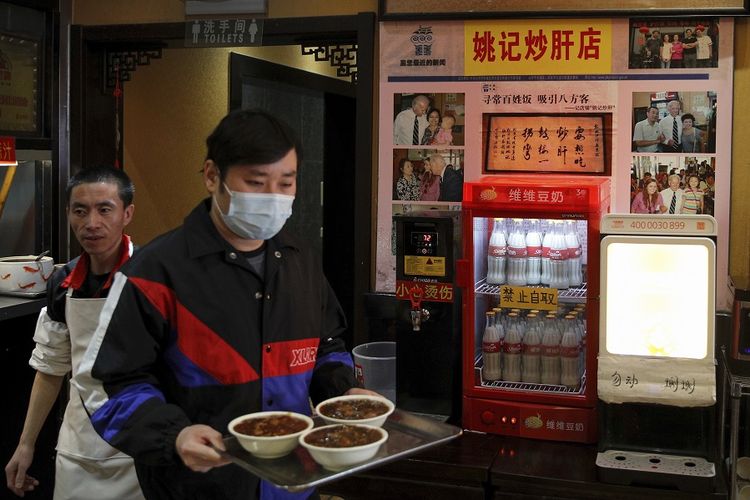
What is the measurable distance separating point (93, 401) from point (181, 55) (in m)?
3.29

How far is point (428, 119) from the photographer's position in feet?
12.6

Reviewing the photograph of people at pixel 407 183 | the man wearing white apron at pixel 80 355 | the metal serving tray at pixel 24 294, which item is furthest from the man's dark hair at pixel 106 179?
the photograph of people at pixel 407 183

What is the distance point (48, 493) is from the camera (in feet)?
13.9

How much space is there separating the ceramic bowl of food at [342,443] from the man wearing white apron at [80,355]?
1078mm

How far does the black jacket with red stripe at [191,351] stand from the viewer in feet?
6.69

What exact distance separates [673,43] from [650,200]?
2.04 ft

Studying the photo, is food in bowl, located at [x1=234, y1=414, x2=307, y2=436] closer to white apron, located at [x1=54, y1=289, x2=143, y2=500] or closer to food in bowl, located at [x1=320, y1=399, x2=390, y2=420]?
food in bowl, located at [x1=320, y1=399, x2=390, y2=420]

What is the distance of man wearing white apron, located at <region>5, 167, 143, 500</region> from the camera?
2.80m

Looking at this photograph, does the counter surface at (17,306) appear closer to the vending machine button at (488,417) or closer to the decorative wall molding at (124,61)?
the decorative wall molding at (124,61)

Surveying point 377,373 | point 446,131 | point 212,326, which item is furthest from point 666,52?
point 212,326

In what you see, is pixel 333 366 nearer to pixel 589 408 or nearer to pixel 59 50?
pixel 589 408

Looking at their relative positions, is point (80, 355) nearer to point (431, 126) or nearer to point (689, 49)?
point (431, 126)

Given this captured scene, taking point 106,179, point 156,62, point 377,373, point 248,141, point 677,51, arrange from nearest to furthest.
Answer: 1. point 248,141
2. point 106,179
3. point 677,51
4. point 377,373
5. point 156,62

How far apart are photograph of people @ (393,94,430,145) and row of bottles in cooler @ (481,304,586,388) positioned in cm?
84
